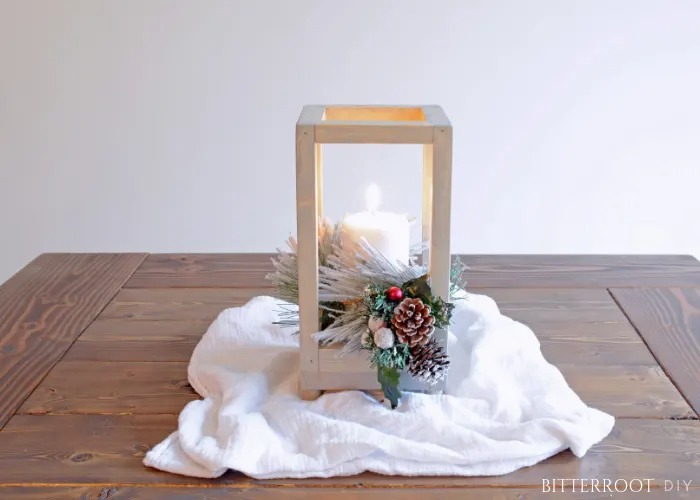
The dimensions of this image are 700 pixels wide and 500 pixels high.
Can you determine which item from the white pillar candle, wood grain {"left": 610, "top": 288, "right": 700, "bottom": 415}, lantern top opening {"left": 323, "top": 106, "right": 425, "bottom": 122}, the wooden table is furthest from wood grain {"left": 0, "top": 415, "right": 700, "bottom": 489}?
lantern top opening {"left": 323, "top": 106, "right": 425, "bottom": 122}

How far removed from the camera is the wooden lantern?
0.88 meters

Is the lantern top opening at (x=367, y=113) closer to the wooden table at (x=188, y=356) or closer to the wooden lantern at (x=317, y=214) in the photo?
the wooden lantern at (x=317, y=214)

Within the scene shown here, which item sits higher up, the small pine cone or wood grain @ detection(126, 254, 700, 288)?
the small pine cone

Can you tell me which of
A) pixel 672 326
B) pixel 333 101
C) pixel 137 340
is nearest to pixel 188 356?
pixel 137 340

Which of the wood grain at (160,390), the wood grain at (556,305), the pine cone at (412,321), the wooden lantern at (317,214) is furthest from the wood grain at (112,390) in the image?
the wood grain at (556,305)

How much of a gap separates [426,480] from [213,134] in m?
1.81

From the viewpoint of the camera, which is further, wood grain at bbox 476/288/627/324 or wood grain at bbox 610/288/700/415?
wood grain at bbox 476/288/627/324

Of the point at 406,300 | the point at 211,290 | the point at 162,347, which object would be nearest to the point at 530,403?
the point at 406,300

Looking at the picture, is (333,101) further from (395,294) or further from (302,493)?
(302,493)

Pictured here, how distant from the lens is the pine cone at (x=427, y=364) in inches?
35.9

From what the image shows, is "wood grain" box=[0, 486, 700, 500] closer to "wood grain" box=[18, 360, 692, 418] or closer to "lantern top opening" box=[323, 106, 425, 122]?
"wood grain" box=[18, 360, 692, 418]

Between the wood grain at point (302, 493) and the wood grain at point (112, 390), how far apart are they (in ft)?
0.52

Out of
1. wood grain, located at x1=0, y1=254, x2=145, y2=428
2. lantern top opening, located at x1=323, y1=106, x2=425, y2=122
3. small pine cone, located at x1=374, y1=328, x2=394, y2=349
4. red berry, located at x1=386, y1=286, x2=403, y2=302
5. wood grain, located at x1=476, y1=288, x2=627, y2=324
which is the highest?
lantern top opening, located at x1=323, y1=106, x2=425, y2=122

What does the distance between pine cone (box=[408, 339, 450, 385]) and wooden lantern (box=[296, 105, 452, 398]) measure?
3 centimetres
